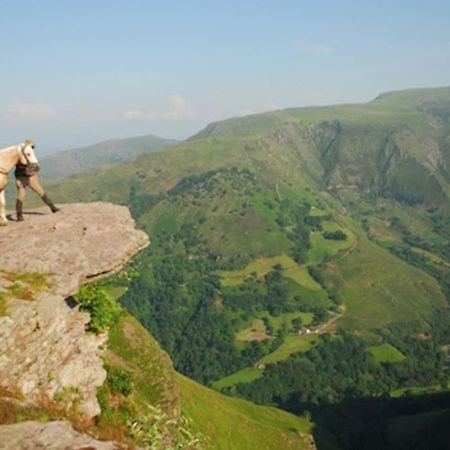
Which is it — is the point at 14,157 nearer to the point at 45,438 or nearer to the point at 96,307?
the point at 96,307

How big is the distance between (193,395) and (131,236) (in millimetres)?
58670

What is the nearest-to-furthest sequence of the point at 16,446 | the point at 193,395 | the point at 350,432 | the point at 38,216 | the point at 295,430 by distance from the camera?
1. the point at 16,446
2. the point at 38,216
3. the point at 193,395
4. the point at 295,430
5. the point at 350,432

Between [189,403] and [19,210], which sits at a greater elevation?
[19,210]

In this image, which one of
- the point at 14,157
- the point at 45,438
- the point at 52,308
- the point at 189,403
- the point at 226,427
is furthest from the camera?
the point at 226,427

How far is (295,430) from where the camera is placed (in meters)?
139

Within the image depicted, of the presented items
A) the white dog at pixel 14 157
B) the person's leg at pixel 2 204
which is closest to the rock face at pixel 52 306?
the person's leg at pixel 2 204

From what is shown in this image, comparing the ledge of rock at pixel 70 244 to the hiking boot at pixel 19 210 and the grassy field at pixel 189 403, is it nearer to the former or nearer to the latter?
the hiking boot at pixel 19 210

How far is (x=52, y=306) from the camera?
832 inches

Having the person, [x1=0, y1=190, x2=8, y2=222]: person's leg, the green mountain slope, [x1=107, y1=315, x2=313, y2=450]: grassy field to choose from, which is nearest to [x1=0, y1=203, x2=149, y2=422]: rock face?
[x1=0, y1=190, x2=8, y2=222]: person's leg

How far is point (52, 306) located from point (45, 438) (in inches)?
254

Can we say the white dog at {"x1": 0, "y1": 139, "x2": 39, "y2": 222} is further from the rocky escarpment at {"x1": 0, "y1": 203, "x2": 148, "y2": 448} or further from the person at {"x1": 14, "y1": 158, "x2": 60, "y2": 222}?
the rocky escarpment at {"x1": 0, "y1": 203, "x2": 148, "y2": 448}

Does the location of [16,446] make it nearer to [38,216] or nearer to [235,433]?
[38,216]

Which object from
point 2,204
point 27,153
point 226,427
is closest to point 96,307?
point 2,204

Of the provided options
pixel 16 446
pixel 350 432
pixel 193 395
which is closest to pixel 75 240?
pixel 16 446
